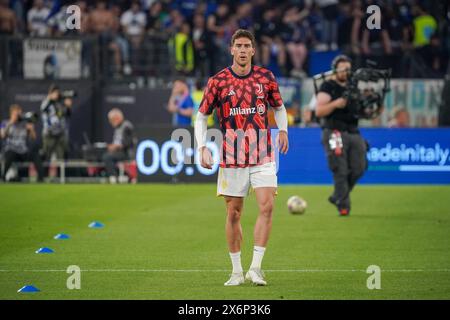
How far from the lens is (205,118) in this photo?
11.8 m

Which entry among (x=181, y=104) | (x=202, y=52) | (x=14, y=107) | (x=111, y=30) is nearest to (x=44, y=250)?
(x=181, y=104)

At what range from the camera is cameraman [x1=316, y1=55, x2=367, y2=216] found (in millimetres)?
19438

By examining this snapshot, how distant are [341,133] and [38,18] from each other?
52.8 ft

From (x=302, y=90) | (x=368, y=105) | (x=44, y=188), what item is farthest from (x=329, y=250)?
(x=302, y=90)

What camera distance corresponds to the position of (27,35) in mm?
32469

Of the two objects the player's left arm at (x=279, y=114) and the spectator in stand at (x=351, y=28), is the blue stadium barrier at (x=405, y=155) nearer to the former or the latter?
the spectator in stand at (x=351, y=28)

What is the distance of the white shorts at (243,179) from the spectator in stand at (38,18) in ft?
72.8

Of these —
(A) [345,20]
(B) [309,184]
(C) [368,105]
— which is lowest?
(B) [309,184]

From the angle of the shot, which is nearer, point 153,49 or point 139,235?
point 139,235

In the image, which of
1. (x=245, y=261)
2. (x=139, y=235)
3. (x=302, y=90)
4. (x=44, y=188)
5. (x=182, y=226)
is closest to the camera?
(x=245, y=261)

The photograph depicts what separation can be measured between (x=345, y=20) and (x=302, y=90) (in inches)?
115

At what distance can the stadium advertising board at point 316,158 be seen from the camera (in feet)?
91.2

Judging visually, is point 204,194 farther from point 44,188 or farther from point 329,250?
point 329,250

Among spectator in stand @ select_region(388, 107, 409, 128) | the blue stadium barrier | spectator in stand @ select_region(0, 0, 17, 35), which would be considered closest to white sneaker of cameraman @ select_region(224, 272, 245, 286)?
the blue stadium barrier
